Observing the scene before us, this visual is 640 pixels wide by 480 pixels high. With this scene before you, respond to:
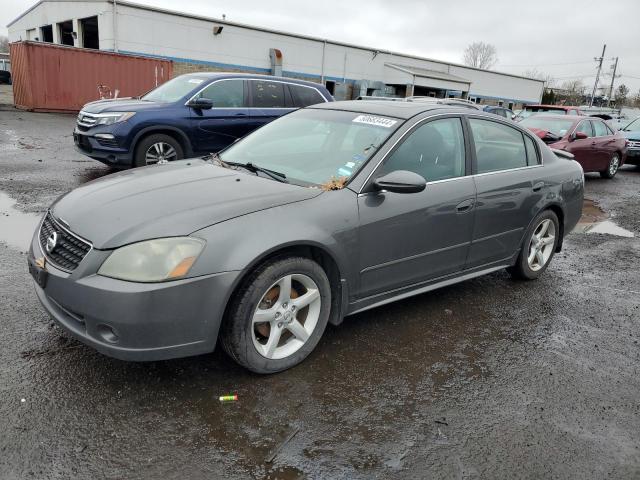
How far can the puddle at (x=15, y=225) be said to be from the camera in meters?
5.18

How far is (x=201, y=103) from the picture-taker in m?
8.21

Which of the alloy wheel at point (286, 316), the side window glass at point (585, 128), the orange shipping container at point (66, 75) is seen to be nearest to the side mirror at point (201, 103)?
the alloy wheel at point (286, 316)

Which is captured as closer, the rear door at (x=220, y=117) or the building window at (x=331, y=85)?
the rear door at (x=220, y=117)

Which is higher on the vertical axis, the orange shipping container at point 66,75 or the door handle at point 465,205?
the orange shipping container at point 66,75

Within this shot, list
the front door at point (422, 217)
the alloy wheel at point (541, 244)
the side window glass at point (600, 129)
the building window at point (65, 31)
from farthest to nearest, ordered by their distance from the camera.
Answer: the building window at point (65, 31)
the side window glass at point (600, 129)
the alloy wheel at point (541, 244)
the front door at point (422, 217)

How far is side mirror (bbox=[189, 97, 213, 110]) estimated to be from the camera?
8211mm

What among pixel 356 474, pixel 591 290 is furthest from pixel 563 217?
pixel 356 474

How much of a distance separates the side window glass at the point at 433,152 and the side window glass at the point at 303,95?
235 inches

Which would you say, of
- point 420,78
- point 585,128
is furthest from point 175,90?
point 420,78

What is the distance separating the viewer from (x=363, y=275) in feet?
11.1

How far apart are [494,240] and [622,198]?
7.80 m

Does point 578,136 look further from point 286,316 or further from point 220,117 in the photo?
point 286,316

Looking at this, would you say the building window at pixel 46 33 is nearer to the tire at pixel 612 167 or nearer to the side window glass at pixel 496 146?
the tire at pixel 612 167

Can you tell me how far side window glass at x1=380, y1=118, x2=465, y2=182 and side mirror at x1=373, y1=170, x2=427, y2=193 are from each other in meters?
0.21
